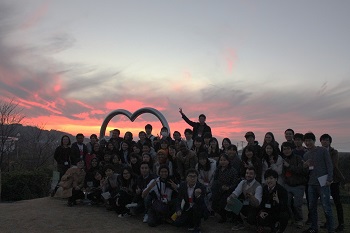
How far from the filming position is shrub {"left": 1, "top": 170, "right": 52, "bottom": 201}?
39.8 feet

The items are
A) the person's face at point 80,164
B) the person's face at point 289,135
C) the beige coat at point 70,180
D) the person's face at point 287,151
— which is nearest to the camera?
the person's face at point 287,151

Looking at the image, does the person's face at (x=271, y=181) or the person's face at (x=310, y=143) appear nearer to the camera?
the person's face at (x=271, y=181)

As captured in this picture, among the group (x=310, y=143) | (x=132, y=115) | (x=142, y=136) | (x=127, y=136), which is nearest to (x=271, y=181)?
(x=310, y=143)

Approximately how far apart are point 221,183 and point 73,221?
3.43 meters

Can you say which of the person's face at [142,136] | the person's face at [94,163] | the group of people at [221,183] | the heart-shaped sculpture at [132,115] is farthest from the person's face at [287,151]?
the person's face at [94,163]

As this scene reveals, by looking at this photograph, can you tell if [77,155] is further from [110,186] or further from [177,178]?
[177,178]

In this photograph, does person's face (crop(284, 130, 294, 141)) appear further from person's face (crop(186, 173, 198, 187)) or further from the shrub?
the shrub

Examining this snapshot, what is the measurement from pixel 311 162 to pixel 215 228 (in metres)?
2.33

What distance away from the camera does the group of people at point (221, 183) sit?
6207 millimetres

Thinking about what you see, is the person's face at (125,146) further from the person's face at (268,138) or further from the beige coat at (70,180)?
the person's face at (268,138)

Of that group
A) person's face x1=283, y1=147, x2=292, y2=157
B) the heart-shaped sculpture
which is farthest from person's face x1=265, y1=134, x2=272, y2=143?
the heart-shaped sculpture

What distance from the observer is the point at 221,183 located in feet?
Result: 23.3

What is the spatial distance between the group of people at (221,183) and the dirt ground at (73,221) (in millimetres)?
233

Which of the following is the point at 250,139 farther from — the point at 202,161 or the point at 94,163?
the point at 94,163
